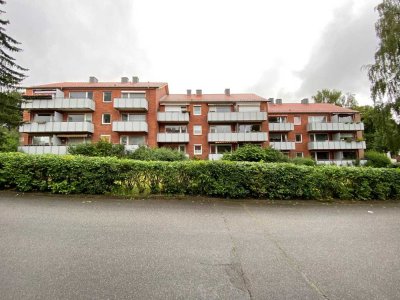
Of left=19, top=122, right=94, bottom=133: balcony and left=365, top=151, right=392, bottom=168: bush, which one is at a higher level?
left=19, top=122, right=94, bottom=133: balcony

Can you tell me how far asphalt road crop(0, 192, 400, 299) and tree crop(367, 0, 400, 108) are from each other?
587 inches

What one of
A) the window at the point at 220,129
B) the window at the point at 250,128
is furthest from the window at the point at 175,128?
the window at the point at 250,128

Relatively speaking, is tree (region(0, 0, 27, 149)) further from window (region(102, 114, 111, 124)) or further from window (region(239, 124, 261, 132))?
window (region(239, 124, 261, 132))

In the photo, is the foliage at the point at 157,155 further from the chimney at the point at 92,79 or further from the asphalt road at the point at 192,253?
the chimney at the point at 92,79

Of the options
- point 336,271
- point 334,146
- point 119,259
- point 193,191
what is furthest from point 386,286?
point 334,146

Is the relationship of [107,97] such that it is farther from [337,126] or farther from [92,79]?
[337,126]

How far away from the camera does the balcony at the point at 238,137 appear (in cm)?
3272

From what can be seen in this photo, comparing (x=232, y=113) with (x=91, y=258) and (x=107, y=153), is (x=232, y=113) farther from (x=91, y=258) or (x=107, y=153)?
(x=91, y=258)

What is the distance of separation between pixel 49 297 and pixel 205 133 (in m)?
32.0

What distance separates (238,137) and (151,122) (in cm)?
1187

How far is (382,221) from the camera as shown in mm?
7168

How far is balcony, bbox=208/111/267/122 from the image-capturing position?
33344mm

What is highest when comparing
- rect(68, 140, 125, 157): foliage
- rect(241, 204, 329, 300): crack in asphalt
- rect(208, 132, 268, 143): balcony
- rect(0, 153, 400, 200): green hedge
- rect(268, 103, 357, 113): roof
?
rect(268, 103, 357, 113): roof

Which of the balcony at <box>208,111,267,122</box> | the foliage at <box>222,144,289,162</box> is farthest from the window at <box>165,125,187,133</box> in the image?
the foliage at <box>222,144,289,162</box>
